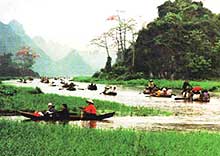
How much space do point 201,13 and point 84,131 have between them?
61739 mm

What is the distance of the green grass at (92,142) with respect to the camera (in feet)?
41.3

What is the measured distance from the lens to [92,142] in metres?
14.1

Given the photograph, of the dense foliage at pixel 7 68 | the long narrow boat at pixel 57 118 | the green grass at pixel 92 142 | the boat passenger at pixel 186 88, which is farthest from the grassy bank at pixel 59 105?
the dense foliage at pixel 7 68

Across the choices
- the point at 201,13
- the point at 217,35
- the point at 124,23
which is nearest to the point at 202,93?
the point at 217,35

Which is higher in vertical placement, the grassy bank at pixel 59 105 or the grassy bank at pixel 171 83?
the grassy bank at pixel 171 83

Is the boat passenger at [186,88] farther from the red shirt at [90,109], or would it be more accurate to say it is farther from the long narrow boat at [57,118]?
the red shirt at [90,109]

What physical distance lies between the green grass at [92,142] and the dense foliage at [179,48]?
4924 cm

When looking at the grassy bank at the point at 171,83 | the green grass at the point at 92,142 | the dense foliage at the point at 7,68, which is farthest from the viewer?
the dense foliage at the point at 7,68

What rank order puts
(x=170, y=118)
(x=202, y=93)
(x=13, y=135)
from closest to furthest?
1. (x=13, y=135)
2. (x=170, y=118)
3. (x=202, y=93)

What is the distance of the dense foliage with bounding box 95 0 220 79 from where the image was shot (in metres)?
65.6

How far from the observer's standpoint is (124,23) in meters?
83.8

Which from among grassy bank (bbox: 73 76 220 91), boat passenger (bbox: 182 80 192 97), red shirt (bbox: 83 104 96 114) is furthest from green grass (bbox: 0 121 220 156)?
grassy bank (bbox: 73 76 220 91)

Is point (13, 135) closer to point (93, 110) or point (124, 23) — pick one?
point (93, 110)

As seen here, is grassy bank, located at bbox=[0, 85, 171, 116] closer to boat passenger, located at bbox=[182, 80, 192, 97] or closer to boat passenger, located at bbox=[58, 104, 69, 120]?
boat passenger, located at bbox=[58, 104, 69, 120]
